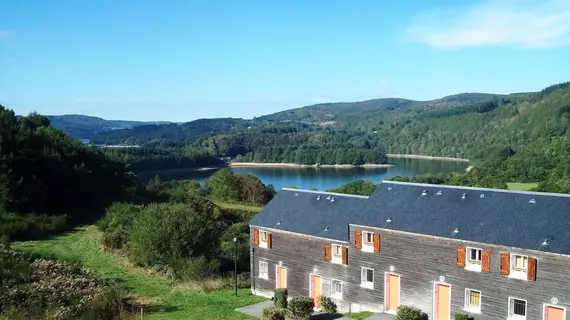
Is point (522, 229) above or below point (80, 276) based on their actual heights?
above

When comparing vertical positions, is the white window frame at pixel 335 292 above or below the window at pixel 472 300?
below

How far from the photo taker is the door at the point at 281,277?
2425 centimetres

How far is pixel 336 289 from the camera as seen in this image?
22.5 m

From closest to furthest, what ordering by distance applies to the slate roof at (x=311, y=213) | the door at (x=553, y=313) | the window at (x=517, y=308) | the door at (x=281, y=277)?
the door at (x=553, y=313)
the window at (x=517, y=308)
the slate roof at (x=311, y=213)
the door at (x=281, y=277)

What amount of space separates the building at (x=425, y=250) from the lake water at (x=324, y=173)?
82.9 metres

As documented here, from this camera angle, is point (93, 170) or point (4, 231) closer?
point (4, 231)

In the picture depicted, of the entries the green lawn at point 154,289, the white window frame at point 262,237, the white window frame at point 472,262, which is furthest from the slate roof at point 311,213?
the white window frame at point 472,262

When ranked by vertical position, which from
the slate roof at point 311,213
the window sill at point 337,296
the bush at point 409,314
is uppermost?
the slate roof at point 311,213

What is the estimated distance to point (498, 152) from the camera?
406 ft

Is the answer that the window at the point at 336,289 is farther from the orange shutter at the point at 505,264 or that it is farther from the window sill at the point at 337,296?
the orange shutter at the point at 505,264

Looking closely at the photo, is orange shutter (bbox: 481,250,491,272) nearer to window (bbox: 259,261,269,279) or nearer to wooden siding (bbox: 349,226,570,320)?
wooden siding (bbox: 349,226,570,320)

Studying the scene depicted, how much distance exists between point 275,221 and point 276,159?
14645 cm

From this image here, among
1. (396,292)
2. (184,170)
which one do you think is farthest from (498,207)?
(184,170)

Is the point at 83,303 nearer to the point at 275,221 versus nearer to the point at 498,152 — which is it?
the point at 275,221
